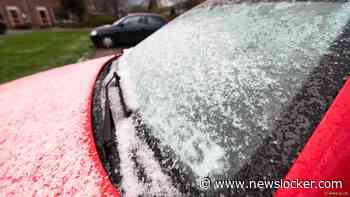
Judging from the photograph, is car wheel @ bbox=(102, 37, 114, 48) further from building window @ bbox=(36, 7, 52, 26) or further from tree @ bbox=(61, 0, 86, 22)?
building window @ bbox=(36, 7, 52, 26)

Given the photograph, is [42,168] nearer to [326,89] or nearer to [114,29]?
[326,89]

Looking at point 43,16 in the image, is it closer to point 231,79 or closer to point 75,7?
point 75,7

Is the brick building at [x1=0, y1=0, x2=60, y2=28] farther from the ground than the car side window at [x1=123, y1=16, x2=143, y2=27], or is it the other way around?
the car side window at [x1=123, y1=16, x2=143, y2=27]

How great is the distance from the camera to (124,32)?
8.28 m

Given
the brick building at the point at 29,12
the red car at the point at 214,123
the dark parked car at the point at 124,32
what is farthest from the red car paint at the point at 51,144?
the brick building at the point at 29,12

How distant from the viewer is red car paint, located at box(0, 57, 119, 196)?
74cm

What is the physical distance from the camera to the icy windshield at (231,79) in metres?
0.73

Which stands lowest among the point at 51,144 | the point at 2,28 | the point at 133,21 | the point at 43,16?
the point at 43,16

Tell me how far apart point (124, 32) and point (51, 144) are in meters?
7.94

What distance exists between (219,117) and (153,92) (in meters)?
0.34

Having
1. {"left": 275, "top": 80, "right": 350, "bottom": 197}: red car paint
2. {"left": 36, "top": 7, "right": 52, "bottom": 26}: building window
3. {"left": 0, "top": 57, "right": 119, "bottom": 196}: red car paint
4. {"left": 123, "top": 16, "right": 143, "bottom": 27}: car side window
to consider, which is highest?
{"left": 275, "top": 80, "right": 350, "bottom": 197}: red car paint

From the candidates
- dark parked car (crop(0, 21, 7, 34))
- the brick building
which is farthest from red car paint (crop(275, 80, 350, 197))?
the brick building

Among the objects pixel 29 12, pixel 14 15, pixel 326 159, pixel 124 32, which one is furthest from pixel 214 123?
pixel 29 12

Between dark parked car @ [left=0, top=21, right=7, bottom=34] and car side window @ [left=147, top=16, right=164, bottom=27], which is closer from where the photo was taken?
car side window @ [left=147, top=16, right=164, bottom=27]
